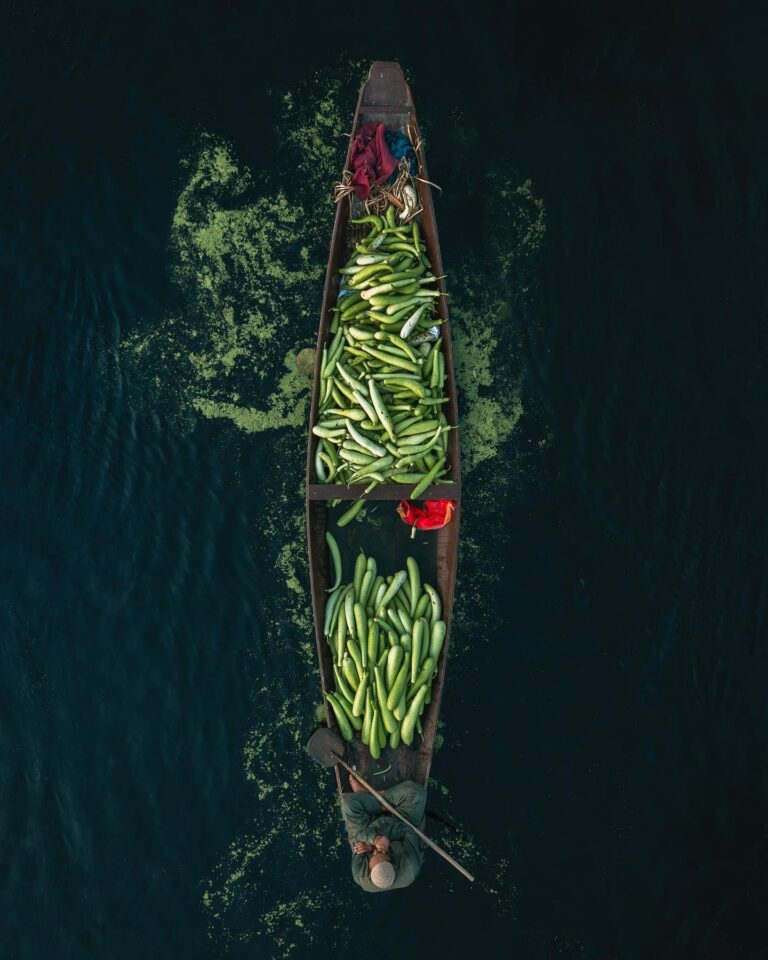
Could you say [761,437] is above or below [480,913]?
above

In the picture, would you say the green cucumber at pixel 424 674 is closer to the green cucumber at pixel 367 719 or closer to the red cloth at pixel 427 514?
the green cucumber at pixel 367 719

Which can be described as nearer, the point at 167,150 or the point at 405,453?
the point at 405,453

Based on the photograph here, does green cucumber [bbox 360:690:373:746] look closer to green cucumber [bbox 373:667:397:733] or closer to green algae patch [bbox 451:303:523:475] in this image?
green cucumber [bbox 373:667:397:733]

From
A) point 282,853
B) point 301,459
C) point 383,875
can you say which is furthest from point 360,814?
point 301,459

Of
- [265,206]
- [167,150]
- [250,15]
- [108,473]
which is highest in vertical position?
[250,15]

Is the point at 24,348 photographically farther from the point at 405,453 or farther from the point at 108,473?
the point at 405,453

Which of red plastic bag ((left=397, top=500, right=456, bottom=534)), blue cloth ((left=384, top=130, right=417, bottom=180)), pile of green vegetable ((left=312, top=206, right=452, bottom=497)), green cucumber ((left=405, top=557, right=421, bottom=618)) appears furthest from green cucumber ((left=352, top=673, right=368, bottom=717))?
blue cloth ((left=384, top=130, right=417, bottom=180))

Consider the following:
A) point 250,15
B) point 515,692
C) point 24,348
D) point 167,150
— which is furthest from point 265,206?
point 515,692

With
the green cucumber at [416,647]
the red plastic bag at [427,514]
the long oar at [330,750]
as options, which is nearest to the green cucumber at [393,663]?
the green cucumber at [416,647]
